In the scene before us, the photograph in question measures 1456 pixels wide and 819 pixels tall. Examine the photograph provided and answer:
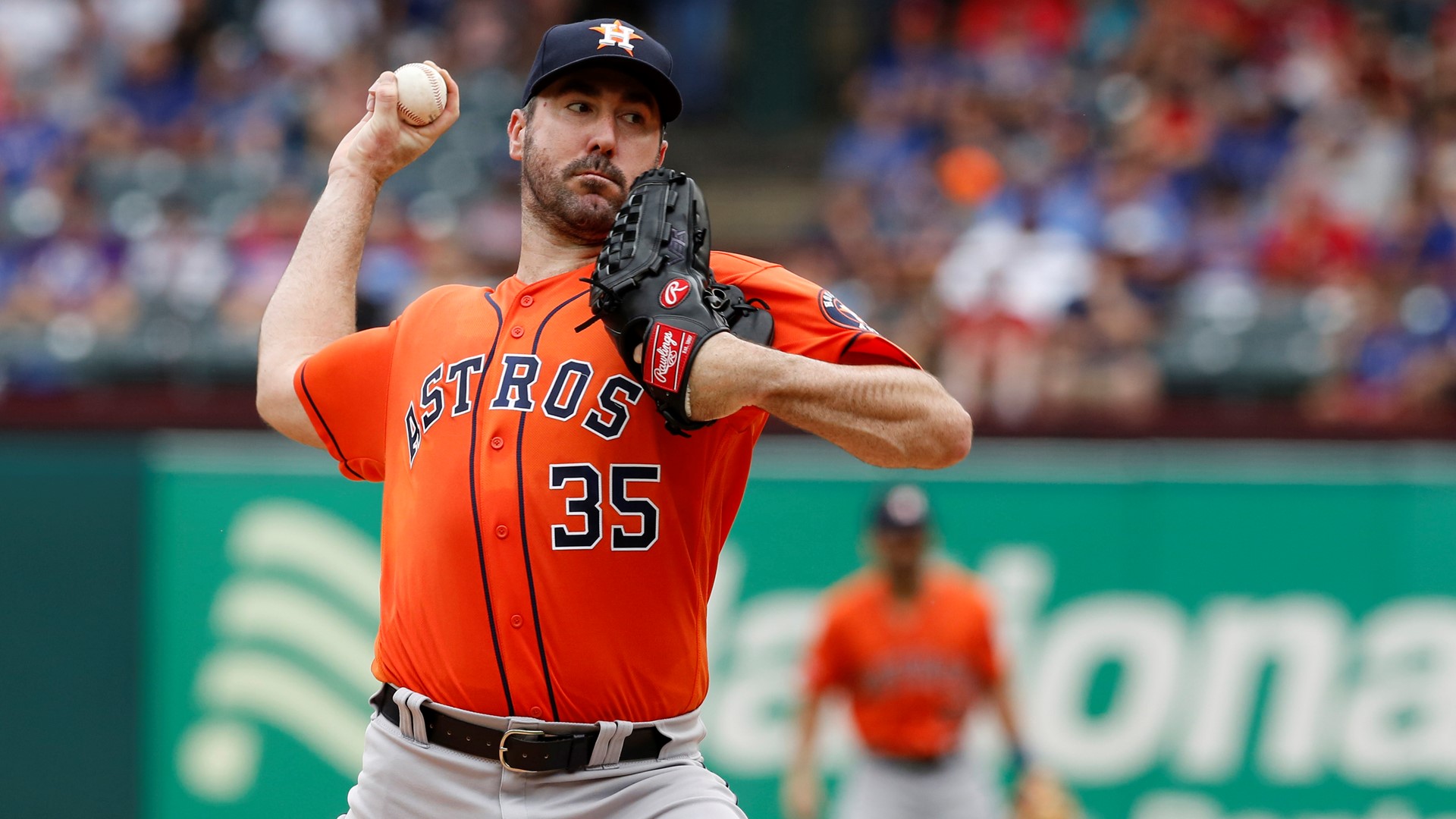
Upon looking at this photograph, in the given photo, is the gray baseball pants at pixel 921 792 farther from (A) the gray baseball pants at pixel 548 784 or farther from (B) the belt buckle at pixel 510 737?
(B) the belt buckle at pixel 510 737

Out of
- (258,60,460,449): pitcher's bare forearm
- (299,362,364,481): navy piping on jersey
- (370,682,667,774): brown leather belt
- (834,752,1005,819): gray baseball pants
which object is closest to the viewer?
(370,682,667,774): brown leather belt

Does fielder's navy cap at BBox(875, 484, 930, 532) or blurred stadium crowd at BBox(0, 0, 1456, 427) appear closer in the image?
fielder's navy cap at BBox(875, 484, 930, 532)

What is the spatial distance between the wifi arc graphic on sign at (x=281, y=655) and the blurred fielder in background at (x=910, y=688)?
2053mm

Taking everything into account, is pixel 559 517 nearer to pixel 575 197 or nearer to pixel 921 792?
pixel 575 197

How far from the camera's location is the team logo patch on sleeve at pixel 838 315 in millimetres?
2957

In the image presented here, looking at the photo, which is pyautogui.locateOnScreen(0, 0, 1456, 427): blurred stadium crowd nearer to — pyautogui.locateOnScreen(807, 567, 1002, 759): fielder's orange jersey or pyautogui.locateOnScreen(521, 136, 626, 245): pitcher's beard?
pyautogui.locateOnScreen(807, 567, 1002, 759): fielder's orange jersey

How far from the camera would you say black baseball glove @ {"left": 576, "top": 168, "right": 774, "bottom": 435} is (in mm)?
2752

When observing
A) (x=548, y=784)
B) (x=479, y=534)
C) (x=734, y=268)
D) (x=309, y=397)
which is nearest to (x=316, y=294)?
(x=309, y=397)

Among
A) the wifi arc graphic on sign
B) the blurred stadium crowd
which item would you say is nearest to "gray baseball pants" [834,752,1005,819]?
the blurred stadium crowd

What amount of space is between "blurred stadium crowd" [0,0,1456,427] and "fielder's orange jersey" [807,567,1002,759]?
105 centimetres

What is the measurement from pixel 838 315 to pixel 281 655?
17.3 ft

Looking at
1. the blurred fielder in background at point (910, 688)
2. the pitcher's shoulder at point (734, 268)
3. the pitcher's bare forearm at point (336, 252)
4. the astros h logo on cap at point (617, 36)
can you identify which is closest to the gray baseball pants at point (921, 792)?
the blurred fielder in background at point (910, 688)

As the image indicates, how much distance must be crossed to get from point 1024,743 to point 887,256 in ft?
10.9

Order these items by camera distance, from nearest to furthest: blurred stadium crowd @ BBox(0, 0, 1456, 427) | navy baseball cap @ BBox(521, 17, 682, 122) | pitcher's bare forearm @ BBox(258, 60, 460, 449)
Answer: navy baseball cap @ BBox(521, 17, 682, 122) < pitcher's bare forearm @ BBox(258, 60, 460, 449) < blurred stadium crowd @ BBox(0, 0, 1456, 427)
